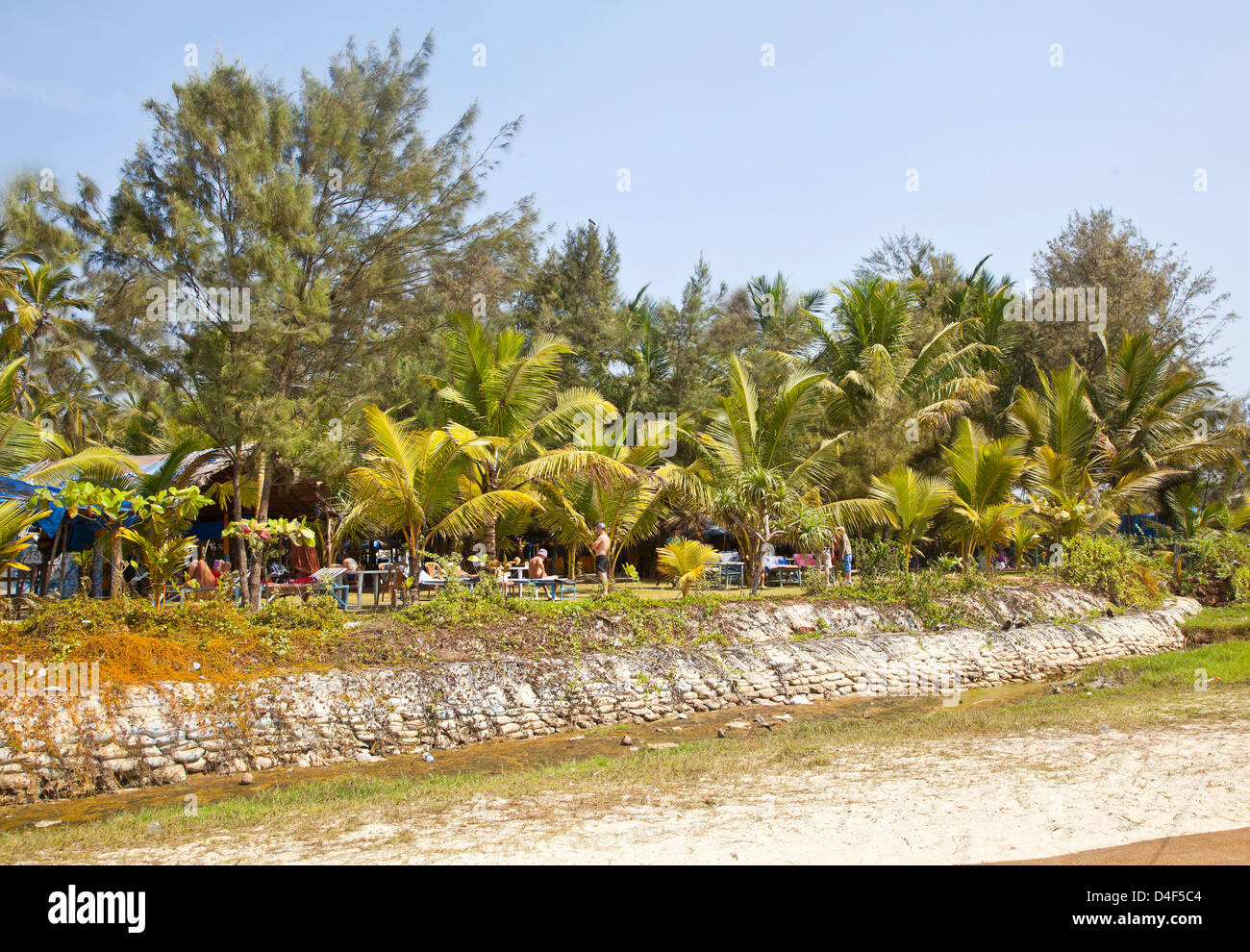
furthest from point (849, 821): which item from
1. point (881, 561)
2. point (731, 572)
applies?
point (731, 572)

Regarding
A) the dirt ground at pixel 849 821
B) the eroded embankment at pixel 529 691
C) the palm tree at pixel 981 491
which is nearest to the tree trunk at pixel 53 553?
the eroded embankment at pixel 529 691

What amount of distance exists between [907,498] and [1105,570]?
4.34 metres

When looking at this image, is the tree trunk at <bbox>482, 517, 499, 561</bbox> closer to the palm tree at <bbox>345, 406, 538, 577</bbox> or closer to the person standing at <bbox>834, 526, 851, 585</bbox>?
the palm tree at <bbox>345, 406, 538, 577</bbox>

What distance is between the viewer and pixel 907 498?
18.8 m

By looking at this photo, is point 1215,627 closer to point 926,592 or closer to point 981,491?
point 981,491

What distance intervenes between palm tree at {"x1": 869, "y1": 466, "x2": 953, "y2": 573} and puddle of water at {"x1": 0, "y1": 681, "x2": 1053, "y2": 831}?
6.01 meters

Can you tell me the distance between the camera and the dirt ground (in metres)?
5.07

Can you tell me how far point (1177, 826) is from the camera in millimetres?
5336

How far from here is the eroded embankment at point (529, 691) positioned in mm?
8000

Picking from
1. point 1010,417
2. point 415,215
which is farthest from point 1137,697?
point 1010,417

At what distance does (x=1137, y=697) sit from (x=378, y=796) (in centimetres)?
948

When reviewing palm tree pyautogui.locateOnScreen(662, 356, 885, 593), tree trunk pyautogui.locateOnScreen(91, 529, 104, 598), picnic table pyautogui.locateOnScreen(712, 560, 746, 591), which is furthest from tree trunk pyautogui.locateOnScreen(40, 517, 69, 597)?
picnic table pyautogui.locateOnScreen(712, 560, 746, 591)

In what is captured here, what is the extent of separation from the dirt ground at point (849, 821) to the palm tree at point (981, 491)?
1278cm
